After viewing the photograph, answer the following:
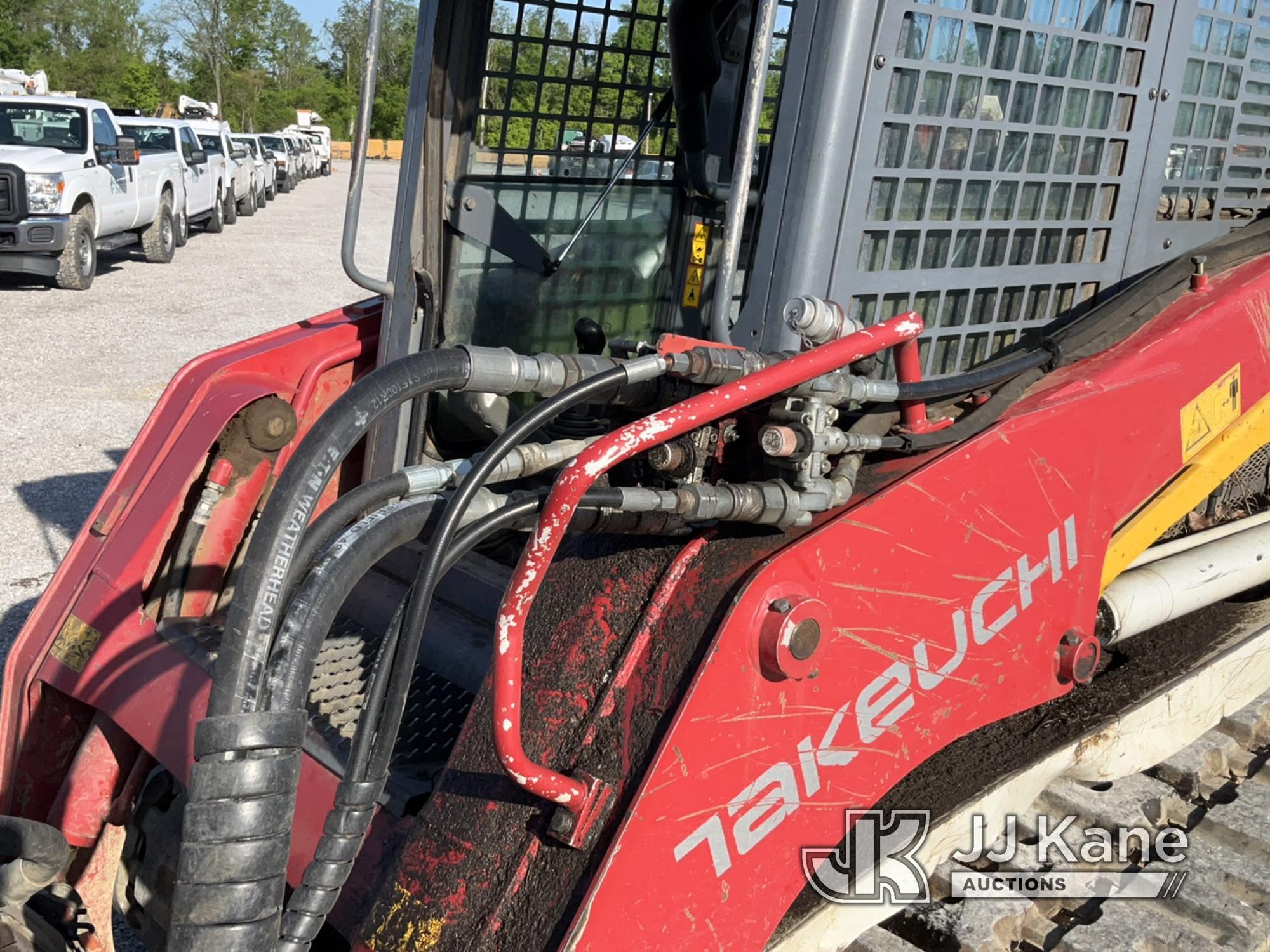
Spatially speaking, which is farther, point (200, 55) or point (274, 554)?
point (200, 55)

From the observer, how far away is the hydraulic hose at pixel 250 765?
1.54 meters

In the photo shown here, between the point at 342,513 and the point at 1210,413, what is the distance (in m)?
1.74

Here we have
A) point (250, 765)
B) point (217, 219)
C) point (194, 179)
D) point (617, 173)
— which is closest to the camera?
point (250, 765)

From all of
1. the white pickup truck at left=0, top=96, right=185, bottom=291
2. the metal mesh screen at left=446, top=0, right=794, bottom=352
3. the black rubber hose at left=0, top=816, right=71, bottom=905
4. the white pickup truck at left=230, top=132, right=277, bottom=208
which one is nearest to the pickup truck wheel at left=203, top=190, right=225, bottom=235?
the white pickup truck at left=230, top=132, right=277, bottom=208

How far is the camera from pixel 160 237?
607 inches

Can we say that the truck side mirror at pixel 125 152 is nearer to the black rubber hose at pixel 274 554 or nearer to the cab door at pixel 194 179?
the cab door at pixel 194 179

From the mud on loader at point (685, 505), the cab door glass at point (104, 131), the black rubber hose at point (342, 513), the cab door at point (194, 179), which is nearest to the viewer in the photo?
the black rubber hose at point (342, 513)

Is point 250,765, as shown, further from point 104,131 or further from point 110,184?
point 104,131

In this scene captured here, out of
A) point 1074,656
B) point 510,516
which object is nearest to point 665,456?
point 510,516

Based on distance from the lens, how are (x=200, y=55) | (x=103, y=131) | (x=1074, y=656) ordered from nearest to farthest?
1. (x=1074, y=656)
2. (x=103, y=131)
3. (x=200, y=55)

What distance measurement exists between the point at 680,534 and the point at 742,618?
25 cm

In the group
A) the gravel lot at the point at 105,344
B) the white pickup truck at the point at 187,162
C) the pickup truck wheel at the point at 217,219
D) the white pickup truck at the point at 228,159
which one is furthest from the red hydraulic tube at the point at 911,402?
the pickup truck wheel at the point at 217,219

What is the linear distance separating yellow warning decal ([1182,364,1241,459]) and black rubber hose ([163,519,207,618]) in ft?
6.94

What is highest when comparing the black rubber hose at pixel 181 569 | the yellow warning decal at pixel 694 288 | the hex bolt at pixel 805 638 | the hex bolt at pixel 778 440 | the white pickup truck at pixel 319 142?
the white pickup truck at pixel 319 142
